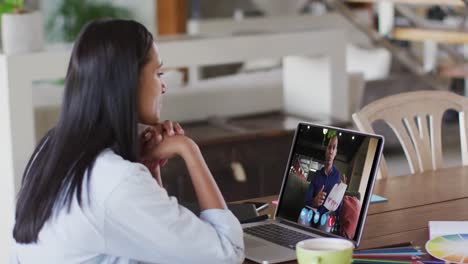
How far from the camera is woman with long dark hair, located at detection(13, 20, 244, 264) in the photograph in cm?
177

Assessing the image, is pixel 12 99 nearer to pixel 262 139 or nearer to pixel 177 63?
pixel 177 63

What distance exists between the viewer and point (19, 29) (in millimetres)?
3961

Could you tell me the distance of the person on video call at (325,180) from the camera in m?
2.10

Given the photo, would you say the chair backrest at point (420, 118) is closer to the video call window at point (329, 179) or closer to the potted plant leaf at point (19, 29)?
the video call window at point (329, 179)

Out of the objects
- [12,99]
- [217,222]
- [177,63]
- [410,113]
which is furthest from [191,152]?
[177,63]

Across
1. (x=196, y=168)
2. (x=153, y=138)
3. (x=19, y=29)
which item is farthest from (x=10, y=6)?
(x=196, y=168)

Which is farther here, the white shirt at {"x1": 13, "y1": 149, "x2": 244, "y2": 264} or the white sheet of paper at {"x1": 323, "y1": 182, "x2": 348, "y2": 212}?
the white sheet of paper at {"x1": 323, "y1": 182, "x2": 348, "y2": 212}

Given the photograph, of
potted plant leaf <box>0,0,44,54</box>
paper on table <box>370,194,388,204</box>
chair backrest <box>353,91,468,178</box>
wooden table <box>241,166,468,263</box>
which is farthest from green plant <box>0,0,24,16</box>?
paper on table <box>370,194,388,204</box>

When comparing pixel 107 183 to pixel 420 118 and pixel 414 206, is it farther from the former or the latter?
pixel 420 118

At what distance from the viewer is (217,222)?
189 centimetres

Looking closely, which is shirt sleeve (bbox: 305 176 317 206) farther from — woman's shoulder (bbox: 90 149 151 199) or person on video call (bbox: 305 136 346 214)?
woman's shoulder (bbox: 90 149 151 199)

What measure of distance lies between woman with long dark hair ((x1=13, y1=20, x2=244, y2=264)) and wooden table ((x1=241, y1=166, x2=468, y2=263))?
18.5 inches

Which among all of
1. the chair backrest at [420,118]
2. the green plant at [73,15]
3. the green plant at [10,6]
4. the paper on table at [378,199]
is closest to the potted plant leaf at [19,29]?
the green plant at [10,6]

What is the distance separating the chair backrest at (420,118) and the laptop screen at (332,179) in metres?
0.80
